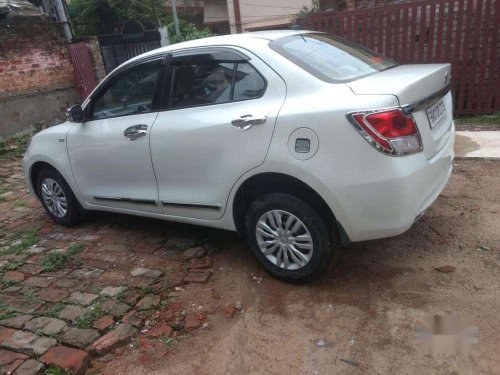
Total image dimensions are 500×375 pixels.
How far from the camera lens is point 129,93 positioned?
12.8 feet

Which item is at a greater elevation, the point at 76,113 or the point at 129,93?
the point at 129,93

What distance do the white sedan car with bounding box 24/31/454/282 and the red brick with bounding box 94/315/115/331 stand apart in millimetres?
1010

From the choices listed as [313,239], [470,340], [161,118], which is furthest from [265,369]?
[161,118]

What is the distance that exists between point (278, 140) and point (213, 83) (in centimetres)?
82

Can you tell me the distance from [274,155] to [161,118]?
115cm

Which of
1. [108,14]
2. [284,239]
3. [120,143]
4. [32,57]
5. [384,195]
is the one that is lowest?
[284,239]

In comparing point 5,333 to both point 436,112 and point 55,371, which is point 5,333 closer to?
point 55,371

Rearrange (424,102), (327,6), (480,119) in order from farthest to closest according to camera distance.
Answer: (327,6), (480,119), (424,102)

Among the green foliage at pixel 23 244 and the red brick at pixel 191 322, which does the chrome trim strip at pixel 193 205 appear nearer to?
the red brick at pixel 191 322

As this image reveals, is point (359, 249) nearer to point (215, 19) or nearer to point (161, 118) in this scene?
point (161, 118)

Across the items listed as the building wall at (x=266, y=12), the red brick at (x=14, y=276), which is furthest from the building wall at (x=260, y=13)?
the red brick at (x=14, y=276)

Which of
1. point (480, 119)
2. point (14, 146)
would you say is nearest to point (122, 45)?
point (14, 146)

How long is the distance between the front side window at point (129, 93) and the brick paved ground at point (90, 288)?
49.4 inches

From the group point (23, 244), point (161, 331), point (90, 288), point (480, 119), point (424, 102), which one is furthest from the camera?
point (480, 119)
